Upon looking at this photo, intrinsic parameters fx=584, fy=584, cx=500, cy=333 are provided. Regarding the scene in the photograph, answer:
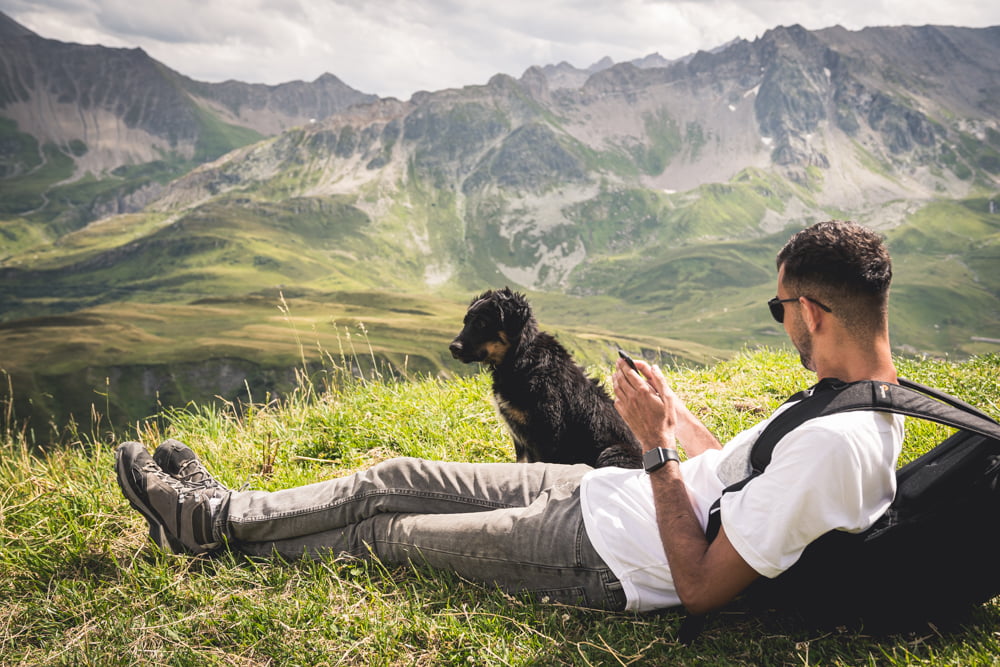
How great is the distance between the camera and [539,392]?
6.63m

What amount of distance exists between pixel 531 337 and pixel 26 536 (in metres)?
5.36

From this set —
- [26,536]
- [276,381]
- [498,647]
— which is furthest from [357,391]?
[276,381]

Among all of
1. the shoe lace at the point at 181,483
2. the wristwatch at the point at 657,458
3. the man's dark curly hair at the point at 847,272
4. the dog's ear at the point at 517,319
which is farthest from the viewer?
the dog's ear at the point at 517,319

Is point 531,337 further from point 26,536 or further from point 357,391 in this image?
point 26,536

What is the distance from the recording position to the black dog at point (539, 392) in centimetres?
635

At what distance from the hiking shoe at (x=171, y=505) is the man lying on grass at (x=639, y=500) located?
1 cm

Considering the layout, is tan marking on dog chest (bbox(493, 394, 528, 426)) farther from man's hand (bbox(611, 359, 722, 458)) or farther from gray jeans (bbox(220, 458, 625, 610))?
man's hand (bbox(611, 359, 722, 458))

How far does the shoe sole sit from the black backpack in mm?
4484

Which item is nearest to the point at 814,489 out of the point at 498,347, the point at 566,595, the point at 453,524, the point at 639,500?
the point at 639,500

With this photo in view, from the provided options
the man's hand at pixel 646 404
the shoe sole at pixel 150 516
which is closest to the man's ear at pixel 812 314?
the man's hand at pixel 646 404

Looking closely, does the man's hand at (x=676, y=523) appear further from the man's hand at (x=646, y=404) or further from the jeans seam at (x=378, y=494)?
the jeans seam at (x=378, y=494)

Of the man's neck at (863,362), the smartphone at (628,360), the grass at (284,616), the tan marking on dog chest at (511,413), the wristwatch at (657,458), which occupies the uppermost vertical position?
the man's neck at (863,362)

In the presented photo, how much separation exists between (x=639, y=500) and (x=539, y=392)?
8.96 feet

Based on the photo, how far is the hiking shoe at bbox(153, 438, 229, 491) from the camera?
523cm
